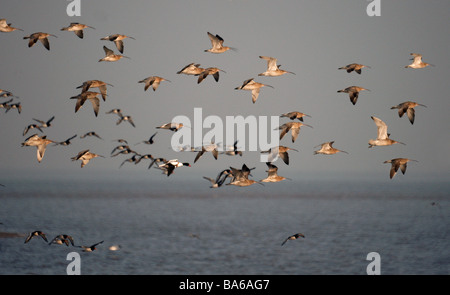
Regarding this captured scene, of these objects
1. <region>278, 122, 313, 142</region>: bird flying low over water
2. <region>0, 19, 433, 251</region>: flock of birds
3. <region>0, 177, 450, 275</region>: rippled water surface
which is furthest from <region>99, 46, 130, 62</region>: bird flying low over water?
<region>0, 177, 450, 275</region>: rippled water surface

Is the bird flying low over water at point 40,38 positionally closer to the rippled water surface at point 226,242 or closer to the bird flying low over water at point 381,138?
the bird flying low over water at point 381,138

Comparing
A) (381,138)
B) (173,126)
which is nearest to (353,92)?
(381,138)

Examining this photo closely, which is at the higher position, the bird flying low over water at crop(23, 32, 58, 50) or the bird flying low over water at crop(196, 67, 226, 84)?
the bird flying low over water at crop(23, 32, 58, 50)

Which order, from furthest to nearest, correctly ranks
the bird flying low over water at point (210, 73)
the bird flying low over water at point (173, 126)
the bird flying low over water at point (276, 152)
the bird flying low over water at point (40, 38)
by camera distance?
the bird flying low over water at point (40, 38)
the bird flying low over water at point (210, 73)
the bird flying low over water at point (173, 126)
the bird flying low over water at point (276, 152)

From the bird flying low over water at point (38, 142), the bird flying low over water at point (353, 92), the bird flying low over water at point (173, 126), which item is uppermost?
the bird flying low over water at point (353, 92)

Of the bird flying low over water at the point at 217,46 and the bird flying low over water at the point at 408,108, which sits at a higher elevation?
the bird flying low over water at the point at 217,46

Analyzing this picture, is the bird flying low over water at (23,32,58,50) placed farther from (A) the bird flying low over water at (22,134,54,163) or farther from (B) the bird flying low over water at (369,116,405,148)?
(B) the bird flying low over water at (369,116,405,148)

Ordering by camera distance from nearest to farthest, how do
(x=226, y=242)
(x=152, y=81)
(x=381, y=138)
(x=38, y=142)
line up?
(x=381, y=138) < (x=38, y=142) < (x=152, y=81) < (x=226, y=242)

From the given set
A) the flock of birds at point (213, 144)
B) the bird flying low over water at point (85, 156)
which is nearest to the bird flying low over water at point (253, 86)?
the flock of birds at point (213, 144)

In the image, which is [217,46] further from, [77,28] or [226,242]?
[226,242]

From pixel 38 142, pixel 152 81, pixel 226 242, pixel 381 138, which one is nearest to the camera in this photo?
pixel 381 138

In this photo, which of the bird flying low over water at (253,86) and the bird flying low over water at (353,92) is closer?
the bird flying low over water at (353,92)
